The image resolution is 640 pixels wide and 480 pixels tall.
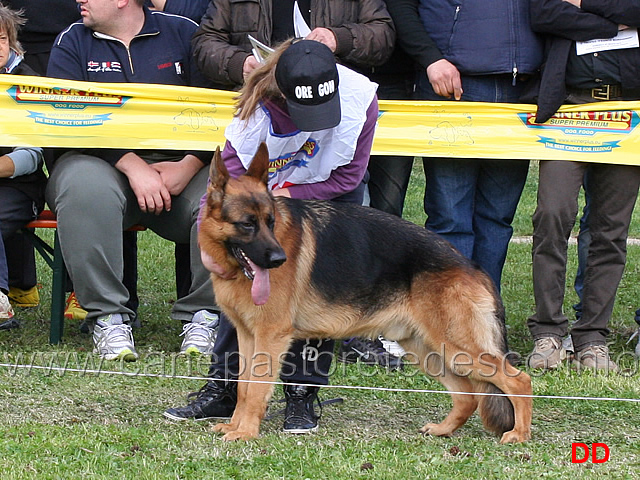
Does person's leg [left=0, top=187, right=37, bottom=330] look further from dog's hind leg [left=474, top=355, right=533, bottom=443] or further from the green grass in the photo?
dog's hind leg [left=474, top=355, right=533, bottom=443]

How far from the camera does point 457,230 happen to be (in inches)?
232

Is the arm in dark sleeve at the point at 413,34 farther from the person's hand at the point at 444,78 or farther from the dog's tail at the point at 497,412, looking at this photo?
the dog's tail at the point at 497,412

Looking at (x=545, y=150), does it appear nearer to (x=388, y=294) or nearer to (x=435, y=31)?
(x=435, y=31)

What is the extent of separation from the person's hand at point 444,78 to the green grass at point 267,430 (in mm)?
1791

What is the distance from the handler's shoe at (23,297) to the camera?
693cm

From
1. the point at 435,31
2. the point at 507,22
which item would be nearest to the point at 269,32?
the point at 435,31

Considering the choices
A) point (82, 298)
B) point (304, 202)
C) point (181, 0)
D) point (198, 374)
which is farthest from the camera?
point (181, 0)

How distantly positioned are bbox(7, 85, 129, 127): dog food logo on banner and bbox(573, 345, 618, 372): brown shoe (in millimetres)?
3452

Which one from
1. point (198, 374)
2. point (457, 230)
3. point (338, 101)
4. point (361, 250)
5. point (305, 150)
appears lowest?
point (198, 374)

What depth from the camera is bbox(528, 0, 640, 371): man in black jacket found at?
548 centimetres

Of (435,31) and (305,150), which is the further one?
(435,31)

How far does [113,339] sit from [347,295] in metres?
1.93

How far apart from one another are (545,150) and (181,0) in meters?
2.90

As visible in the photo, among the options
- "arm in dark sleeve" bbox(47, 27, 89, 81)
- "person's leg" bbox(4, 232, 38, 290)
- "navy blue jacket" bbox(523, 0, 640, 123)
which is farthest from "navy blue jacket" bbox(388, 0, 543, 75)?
"person's leg" bbox(4, 232, 38, 290)
